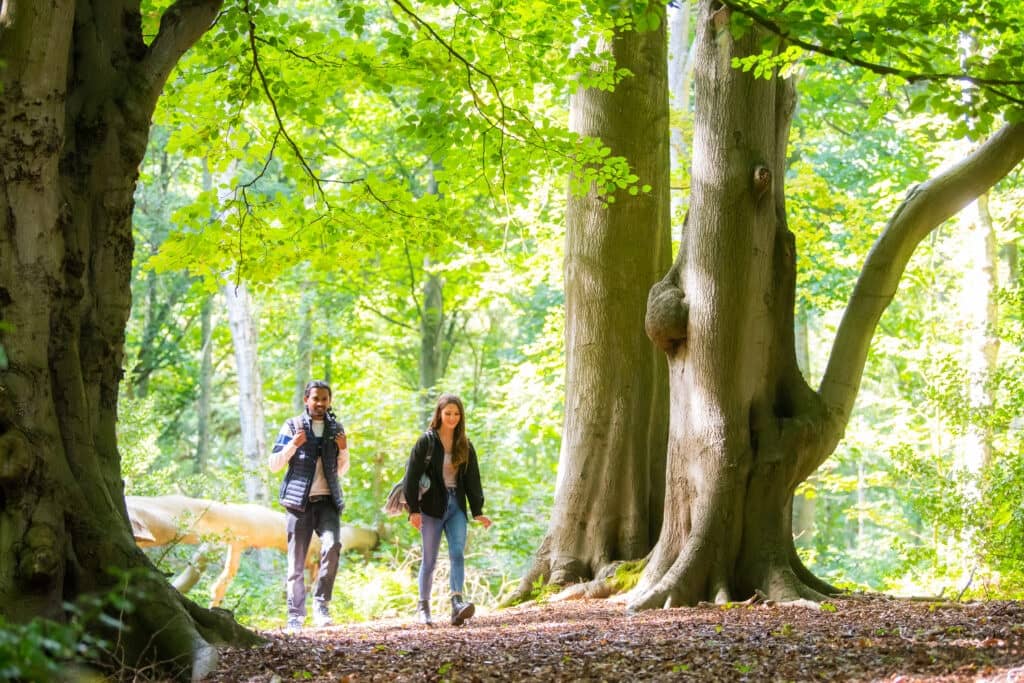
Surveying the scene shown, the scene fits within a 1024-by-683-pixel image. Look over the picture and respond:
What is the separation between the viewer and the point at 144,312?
25531 millimetres

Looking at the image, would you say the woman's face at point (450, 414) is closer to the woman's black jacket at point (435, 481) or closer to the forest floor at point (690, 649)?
the woman's black jacket at point (435, 481)

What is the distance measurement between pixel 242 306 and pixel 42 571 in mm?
15213

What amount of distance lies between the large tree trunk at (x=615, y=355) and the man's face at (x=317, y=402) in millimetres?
2511

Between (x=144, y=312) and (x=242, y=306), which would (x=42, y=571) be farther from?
(x=144, y=312)

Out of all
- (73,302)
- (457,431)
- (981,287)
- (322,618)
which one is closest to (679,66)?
(981,287)

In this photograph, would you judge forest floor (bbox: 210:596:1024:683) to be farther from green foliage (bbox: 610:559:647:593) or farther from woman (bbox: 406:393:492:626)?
green foliage (bbox: 610:559:647:593)

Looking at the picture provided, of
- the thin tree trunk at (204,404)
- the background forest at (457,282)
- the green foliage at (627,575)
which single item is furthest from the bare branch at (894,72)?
the thin tree trunk at (204,404)

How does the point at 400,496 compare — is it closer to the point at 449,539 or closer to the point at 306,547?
the point at 449,539

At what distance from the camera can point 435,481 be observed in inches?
331

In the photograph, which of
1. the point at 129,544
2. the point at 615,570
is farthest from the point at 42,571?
the point at 615,570

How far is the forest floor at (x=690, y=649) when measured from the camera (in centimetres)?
494

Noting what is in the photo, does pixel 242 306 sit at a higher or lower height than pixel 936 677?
higher

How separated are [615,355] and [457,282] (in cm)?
1296

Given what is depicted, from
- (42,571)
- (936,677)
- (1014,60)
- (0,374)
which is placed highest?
(1014,60)
